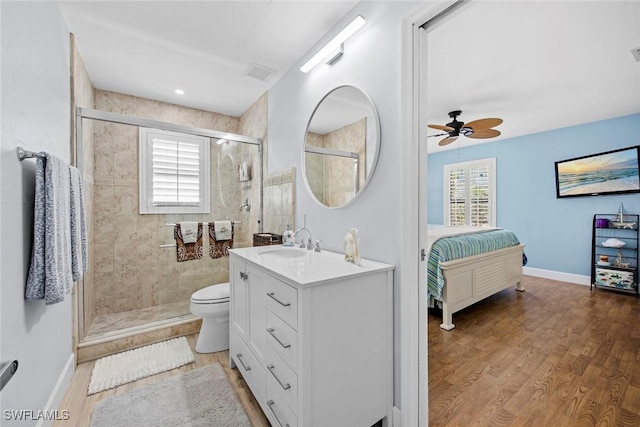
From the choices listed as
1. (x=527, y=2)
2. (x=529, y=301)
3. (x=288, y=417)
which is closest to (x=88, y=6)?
(x=288, y=417)

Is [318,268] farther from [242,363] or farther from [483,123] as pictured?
[483,123]

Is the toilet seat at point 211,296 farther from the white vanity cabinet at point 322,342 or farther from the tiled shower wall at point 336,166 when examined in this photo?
the tiled shower wall at point 336,166

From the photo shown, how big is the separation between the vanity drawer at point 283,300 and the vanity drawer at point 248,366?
0.43 metres

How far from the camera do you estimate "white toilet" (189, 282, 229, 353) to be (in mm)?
2162

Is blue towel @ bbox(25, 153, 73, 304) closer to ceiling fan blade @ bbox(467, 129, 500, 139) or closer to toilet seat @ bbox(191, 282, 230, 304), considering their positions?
toilet seat @ bbox(191, 282, 230, 304)

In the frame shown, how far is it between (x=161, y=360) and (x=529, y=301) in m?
4.00

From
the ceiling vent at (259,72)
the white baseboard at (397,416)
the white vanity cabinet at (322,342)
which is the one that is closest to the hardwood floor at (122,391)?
→ the white vanity cabinet at (322,342)

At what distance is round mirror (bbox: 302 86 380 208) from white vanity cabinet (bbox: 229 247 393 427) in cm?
54

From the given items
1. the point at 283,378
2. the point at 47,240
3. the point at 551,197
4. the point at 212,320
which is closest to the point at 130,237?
the point at 212,320

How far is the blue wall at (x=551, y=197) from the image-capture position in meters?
3.76

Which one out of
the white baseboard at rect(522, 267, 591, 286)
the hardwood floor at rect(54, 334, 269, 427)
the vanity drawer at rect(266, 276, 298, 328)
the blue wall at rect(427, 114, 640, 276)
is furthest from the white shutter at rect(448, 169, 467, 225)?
the vanity drawer at rect(266, 276, 298, 328)

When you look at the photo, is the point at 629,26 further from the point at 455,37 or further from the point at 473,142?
the point at 473,142

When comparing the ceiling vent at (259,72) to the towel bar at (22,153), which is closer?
the towel bar at (22,153)

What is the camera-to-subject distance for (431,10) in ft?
4.09
